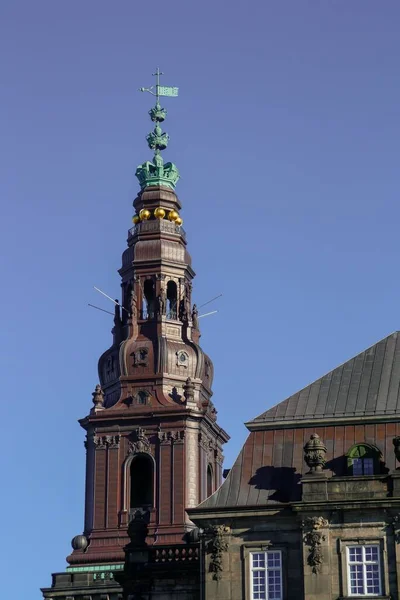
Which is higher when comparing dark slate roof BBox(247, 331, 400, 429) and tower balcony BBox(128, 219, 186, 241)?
tower balcony BBox(128, 219, 186, 241)

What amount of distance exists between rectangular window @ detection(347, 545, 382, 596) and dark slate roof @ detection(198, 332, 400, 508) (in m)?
3.16

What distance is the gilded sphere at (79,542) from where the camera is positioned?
290ft

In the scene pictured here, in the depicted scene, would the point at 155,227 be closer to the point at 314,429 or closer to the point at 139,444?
the point at 139,444

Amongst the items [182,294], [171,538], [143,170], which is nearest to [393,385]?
[171,538]

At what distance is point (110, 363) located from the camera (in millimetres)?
94750

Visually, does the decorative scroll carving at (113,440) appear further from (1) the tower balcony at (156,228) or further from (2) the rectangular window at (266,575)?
(2) the rectangular window at (266,575)

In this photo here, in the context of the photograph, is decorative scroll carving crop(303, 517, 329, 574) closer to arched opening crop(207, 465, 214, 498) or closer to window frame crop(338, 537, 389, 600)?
window frame crop(338, 537, 389, 600)

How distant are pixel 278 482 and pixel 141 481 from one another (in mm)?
29281

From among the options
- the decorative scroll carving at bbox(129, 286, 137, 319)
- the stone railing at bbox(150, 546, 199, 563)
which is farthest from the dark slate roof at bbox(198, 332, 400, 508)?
the decorative scroll carving at bbox(129, 286, 137, 319)

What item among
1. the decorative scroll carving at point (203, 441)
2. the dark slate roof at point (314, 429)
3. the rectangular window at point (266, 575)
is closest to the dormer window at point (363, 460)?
the dark slate roof at point (314, 429)

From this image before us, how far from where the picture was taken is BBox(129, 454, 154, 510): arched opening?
3551 inches

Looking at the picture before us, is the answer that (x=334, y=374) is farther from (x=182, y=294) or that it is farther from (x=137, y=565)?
(x=182, y=294)

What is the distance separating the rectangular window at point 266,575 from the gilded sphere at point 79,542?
93.9 ft

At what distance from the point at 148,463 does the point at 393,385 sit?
93.8 feet
